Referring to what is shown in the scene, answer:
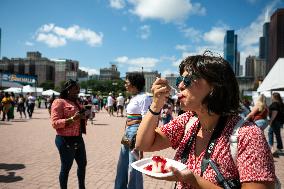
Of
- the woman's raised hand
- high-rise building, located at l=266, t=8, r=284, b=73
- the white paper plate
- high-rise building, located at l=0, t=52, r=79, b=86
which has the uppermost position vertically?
high-rise building, located at l=266, t=8, r=284, b=73

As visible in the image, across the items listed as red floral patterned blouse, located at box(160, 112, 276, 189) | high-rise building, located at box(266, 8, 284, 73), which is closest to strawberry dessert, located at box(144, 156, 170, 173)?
red floral patterned blouse, located at box(160, 112, 276, 189)

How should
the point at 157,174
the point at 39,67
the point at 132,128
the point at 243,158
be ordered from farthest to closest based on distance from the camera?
the point at 39,67
the point at 132,128
the point at 157,174
the point at 243,158

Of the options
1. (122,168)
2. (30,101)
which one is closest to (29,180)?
(122,168)

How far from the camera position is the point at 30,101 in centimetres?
2005

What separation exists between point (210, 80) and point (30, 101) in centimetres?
2030

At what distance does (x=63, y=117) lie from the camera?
4.25m

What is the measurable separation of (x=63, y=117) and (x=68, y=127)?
0.62ft

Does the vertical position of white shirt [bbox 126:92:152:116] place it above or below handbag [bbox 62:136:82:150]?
above

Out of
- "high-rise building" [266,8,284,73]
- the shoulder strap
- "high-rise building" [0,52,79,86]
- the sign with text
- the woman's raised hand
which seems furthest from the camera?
"high-rise building" [0,52,79,86]

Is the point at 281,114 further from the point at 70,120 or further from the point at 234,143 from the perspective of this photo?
the point at 234,143

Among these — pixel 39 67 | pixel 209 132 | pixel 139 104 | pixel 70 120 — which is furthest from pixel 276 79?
pixel 39 67

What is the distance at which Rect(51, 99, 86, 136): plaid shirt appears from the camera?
4127mm

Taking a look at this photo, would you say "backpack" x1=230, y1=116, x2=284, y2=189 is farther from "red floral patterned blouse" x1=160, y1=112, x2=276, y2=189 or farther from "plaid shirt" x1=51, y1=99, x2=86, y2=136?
"plaid shirt" x1=51, y1=99, x2=86, y2=136

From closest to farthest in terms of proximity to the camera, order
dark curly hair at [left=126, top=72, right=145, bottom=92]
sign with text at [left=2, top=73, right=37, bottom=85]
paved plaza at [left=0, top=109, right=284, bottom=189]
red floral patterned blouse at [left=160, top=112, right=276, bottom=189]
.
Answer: red floral patterned blouse at [left=160, top=112, right=276, bottom=189], dark curly hair at [left=126, top=72, right=145, bottom=92], paved plaza at [left=0, top=109, right=284, bottom=189], sign with text at [left=2, top=73, right=37, bottom=85]
